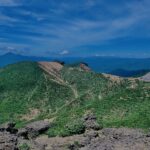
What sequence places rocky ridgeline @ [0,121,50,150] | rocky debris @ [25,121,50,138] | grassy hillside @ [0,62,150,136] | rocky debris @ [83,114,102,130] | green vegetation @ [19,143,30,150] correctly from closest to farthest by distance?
green vegetation @ [19,143,30,150] → rocky ridgeline @ [0,121,50,150] → rocky debris @ [83,114,102,130] → rocky debris @ [25,121,50,138] → grassy hillside @ [0,62,150,136]

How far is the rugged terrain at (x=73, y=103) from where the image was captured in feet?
138

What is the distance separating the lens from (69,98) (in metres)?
98.0

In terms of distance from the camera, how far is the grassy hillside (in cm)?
5897

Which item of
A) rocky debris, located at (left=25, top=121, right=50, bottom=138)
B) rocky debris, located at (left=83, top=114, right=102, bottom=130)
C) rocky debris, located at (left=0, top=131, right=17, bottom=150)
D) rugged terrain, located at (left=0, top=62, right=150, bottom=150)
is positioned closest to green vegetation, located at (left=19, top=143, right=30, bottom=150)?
rugged terrain, located at (left=0, top=62, right=150, bottom=150)

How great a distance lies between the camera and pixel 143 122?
54969mm

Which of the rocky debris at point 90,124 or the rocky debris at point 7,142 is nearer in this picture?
the rocky debris at point 7,142

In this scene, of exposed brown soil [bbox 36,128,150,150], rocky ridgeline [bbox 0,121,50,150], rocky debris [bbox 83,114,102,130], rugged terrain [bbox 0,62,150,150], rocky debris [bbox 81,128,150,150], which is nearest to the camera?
rocky debris [bbox 81,128,150,150]

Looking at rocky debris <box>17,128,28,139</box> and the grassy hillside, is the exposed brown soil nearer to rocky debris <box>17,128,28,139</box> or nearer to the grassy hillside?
rocky debris <box>17,128,28,139</box>

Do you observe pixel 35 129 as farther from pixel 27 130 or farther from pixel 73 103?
pixel 73 103

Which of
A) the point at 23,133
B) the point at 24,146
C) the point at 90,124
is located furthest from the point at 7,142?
the point at 23,133

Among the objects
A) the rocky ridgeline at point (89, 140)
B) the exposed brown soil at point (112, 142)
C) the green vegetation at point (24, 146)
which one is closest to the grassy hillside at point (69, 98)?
the rocky ridgeline at point (89, 140)

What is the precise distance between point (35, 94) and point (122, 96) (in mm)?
34941

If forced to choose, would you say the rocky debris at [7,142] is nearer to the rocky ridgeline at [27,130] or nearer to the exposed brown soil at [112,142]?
the exposed brown soil at [112,142]

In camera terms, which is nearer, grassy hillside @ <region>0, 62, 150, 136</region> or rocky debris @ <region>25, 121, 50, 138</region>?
rocky debris @ <region>25, 121, 50, 138</region>
